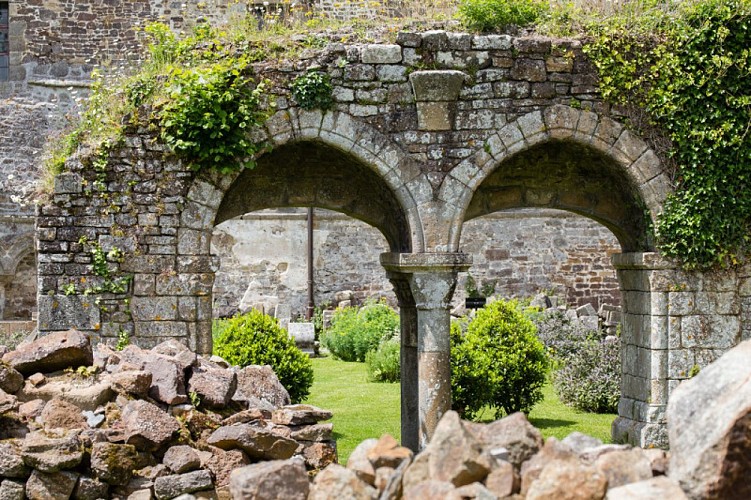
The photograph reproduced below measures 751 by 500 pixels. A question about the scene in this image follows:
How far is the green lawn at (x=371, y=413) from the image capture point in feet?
31.4

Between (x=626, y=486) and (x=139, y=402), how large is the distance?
9.95ft

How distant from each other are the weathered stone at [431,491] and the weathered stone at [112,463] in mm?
2133

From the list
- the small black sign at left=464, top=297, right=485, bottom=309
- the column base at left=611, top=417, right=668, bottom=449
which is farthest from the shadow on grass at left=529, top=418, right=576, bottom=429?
the small black sign at left=464, top=297, right=485, bottom=309

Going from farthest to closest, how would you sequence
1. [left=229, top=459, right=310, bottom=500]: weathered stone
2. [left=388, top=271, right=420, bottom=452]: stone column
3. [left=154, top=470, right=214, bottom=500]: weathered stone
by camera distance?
1. [left=388, top=271, right=420, bottom=452]: stone column
2. [left=154, top=470, right=214, bottom=500]: weathered stone
3. [left=229, top=459, right=310, bottom=500]: weathered stone

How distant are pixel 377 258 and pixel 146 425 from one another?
1305cm

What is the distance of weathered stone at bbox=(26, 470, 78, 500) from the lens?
490cm

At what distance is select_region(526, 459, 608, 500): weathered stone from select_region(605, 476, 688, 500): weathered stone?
0.17 ft

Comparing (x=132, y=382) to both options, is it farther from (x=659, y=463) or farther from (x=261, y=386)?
(x=659, y=463)

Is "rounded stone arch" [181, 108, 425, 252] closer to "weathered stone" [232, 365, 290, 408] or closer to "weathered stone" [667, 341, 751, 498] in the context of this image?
"weathered stone" [232, 365, 290, 408]

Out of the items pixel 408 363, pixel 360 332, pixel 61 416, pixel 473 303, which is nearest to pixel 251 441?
pixel 61 416

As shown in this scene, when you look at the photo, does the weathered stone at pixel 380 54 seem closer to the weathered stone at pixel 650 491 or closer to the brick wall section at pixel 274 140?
the brick wall section at pixel 274 140

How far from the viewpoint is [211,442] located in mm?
5527

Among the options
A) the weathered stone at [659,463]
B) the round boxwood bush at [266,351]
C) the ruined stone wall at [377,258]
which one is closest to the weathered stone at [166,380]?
the weathered stone at [659,463]

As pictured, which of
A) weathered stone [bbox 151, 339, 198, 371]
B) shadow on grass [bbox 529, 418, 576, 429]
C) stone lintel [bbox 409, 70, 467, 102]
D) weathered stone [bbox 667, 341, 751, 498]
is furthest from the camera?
shadow on grass [bbox 529, 418, 576, 429]
